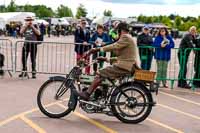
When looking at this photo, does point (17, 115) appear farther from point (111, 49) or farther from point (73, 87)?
point (111, 49)

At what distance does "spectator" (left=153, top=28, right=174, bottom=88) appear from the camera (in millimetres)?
13859

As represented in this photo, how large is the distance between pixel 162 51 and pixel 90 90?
5.45m

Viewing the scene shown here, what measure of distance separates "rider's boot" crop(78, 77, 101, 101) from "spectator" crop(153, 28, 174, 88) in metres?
5.28

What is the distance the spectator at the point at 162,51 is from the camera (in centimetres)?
1386

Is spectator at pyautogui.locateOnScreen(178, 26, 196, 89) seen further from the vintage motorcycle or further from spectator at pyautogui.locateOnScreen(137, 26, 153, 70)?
the vintage motorcycle

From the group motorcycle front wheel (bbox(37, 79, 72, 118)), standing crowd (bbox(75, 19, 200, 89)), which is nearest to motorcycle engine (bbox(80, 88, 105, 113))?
motorcycle front wheel (bbox(37, 79, 72, 118))

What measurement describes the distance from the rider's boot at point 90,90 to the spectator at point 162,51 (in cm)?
528

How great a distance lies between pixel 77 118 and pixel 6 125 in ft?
4.58

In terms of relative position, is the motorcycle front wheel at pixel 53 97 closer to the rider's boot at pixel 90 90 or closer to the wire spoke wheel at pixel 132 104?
the rider's boot at pixel 90 90

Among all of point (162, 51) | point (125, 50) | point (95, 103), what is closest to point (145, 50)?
point (162, 51)

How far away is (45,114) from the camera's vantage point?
9.27 meters

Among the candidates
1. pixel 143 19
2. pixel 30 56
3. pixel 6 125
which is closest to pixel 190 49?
pixel 30 56

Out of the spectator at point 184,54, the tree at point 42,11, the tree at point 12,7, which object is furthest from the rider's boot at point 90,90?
the tree at point 42,11

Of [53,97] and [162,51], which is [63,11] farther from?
[53,97]
